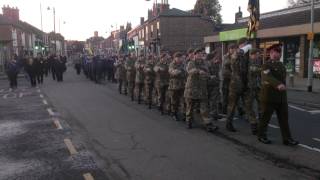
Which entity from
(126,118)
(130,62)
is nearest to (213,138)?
(126,118)

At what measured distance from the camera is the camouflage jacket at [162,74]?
15.4 m

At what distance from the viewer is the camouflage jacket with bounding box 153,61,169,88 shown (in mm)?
15352

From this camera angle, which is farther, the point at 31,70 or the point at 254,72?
the point at 31,70

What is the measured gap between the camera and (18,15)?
286ft

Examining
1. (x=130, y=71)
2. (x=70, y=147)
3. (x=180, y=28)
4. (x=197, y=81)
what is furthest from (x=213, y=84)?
(x=180, y=28)

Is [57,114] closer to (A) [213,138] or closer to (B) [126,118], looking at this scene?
(B) [126,118]

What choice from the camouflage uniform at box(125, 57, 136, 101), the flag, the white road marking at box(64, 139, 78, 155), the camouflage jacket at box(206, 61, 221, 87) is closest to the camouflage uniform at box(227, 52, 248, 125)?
the camouflage jacket at box(206, 61, 221, 87)

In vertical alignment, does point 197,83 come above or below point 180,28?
below

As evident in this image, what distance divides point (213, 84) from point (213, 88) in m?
0.10

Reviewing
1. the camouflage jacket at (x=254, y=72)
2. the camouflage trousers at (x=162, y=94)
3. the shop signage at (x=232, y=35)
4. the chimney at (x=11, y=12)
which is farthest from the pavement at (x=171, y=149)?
the chimney at (x=11, y=12)

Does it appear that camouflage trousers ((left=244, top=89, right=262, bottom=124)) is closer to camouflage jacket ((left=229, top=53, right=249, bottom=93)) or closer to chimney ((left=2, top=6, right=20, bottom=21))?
camouflage jacket ((left=229, top=53, right=249, bottom=93))

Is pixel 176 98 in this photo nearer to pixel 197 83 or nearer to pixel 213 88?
pixel 213 88

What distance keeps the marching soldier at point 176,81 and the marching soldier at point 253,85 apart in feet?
7.38

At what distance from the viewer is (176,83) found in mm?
13625
